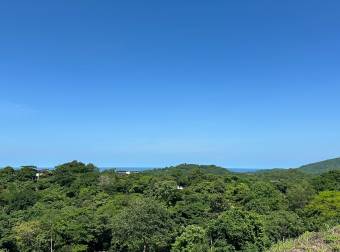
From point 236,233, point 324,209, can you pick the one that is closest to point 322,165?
point 324,209

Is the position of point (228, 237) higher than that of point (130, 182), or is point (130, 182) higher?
point (130, 182)

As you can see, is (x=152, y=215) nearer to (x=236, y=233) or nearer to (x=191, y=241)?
(x=191, y=241)

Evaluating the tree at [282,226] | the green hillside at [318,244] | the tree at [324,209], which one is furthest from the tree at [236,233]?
the green hillside at [318,244]

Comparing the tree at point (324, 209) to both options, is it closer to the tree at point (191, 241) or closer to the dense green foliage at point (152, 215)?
the dense green foliage at point (152, 215)

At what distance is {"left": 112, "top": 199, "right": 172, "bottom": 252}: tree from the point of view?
27.9 metres

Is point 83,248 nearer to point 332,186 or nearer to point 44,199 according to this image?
point 44,199

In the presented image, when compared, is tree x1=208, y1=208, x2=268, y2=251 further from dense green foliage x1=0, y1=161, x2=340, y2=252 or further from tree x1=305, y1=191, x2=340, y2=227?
tree x1=305, y1=191, x2=340, y2=227

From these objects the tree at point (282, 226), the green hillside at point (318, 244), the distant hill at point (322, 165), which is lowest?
the tree at point (282, 226)

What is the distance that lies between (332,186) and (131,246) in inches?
1426

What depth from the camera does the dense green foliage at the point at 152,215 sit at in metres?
26.9

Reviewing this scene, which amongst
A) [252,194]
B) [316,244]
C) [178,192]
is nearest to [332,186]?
[252,194]

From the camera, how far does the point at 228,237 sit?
26.2 metres

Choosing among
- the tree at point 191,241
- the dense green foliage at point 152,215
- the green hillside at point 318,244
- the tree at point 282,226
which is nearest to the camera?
the green hillside at point 318,244

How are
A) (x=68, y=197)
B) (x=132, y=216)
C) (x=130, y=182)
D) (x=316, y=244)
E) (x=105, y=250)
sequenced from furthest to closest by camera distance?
(x=130, y=182)
(x=68, y=197)
(x=105, y=250)
(x=132, y=216)
(x=316, y=244)
